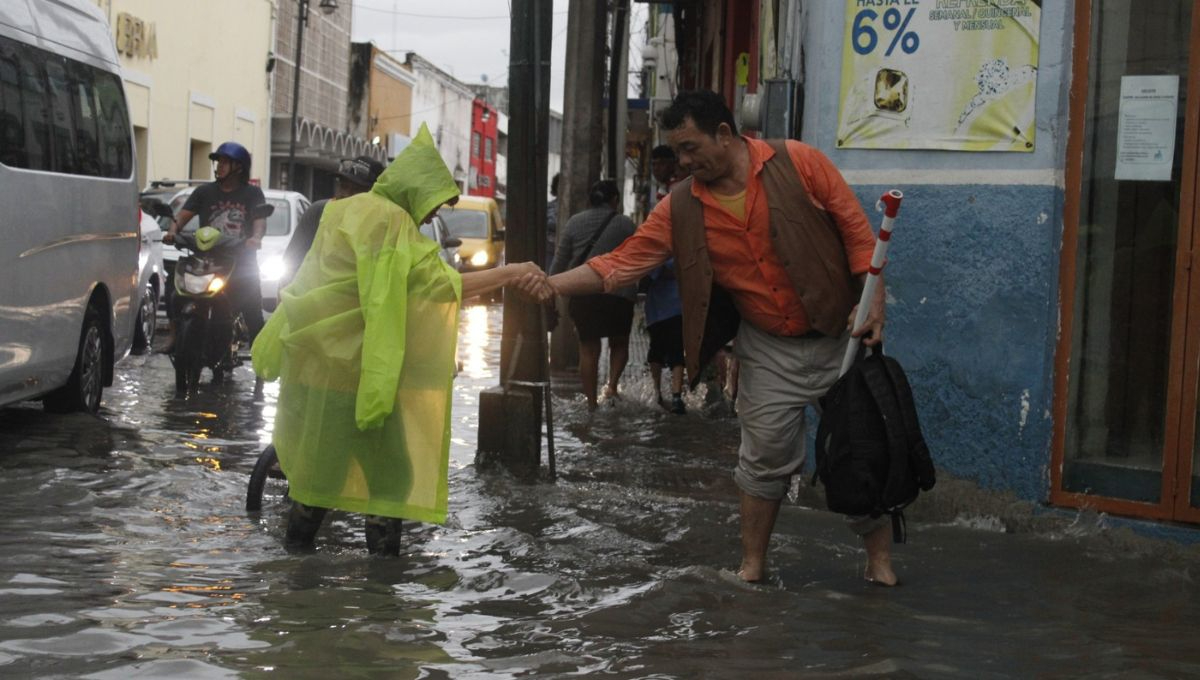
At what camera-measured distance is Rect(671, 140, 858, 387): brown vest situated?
579 centimetres

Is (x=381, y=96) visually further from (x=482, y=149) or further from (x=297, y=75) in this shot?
(x=482, y=149)

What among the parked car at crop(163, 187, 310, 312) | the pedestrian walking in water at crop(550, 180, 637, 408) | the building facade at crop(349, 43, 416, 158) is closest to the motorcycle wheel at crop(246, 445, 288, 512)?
the pedestrian walking in water at crop(550, 180, 637, 408)

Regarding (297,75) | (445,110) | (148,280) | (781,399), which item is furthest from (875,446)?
(445,110)

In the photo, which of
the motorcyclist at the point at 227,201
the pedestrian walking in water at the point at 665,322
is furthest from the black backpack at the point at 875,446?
the motorcyclist at the point at 227,201

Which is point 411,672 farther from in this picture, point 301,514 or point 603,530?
point 603,530

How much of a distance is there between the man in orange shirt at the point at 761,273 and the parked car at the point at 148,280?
26.9 feet

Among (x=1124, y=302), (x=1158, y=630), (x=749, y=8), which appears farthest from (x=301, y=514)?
(x=749, y=8)

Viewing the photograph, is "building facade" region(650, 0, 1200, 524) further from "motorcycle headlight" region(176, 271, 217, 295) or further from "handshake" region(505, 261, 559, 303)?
"motorcycle headlight" region(176, 271, 217, 295)

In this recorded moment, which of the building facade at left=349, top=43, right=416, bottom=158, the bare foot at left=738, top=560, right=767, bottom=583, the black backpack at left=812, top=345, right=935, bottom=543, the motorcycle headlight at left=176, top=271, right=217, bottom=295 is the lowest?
the bare foot at left=738, top=560, right=767, bottom=583

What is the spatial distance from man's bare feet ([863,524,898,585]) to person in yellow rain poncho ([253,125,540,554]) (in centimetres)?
156

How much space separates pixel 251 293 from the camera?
39.7ft

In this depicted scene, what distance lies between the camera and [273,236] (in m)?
17.8

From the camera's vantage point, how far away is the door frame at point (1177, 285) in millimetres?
6801

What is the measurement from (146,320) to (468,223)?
1826 centimetres
